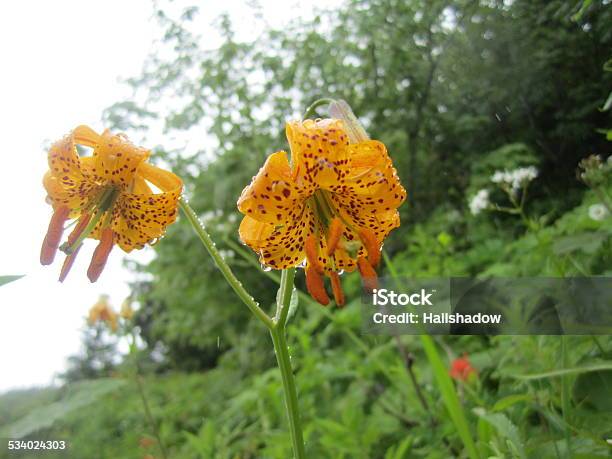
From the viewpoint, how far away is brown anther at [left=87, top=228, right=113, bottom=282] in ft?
1.64

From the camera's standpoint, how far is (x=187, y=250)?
233 centimetres

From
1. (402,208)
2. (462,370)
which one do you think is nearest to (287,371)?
(462,370)

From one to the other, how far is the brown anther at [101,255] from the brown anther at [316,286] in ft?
0.70

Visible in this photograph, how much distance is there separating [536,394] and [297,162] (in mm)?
367

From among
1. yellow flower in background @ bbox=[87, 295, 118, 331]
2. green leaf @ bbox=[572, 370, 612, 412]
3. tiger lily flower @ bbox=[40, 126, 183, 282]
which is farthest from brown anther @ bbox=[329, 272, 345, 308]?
yellow flower in background @ bbox=[87, 295, 118, 331]

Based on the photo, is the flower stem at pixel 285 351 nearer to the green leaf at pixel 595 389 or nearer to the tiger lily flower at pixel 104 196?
the tiger lily flower at pixel 104 196

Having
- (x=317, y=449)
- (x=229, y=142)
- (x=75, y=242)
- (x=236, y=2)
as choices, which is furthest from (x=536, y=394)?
(x=236, y=2)

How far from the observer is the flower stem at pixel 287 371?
44 centimetres

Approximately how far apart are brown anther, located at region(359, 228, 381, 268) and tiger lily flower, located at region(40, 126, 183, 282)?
7.6 inches

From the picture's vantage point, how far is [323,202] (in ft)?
1.73

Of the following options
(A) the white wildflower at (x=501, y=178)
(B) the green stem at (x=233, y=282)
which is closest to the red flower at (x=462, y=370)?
(A) the white wildflower at (x=501, y=178)

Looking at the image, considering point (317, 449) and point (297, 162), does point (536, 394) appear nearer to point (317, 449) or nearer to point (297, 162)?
point (297, 162)

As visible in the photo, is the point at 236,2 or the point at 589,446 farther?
the point at 236,2

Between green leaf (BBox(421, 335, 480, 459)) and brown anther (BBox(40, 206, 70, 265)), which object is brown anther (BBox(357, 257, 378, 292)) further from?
brown anther (BBox(40, 206, 70, 265))
